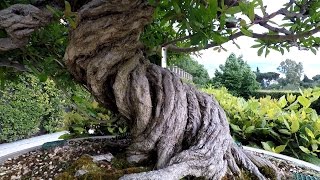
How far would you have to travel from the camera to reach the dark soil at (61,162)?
1.01m

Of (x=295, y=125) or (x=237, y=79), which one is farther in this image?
(x=237, y=79)

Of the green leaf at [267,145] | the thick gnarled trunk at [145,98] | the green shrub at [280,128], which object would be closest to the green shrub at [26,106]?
the green shrub at [280,128]

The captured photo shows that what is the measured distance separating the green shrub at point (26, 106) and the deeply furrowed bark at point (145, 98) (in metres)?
3.90

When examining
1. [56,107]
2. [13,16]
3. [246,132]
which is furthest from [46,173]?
[56,107]

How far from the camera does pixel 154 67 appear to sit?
1145 millimetres

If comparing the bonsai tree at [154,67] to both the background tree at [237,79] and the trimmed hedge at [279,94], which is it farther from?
the background tree at [237,79]

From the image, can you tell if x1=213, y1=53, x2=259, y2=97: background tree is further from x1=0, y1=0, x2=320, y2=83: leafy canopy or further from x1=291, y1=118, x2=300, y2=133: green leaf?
x1=0, y1=0, x2=320, y2=83: leafy canopy

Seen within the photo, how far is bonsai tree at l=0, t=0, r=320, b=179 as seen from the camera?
728mm

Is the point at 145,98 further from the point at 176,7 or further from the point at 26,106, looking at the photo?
the point at 26,106

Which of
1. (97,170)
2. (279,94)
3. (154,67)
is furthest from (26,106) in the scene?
(279,94)

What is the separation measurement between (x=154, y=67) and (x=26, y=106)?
15.1ft

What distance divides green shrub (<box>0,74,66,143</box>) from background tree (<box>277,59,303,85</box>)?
14368 millimetres

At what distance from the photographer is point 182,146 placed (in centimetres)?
103

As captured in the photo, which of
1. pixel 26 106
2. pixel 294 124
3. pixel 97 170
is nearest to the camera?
pixel 97 170
